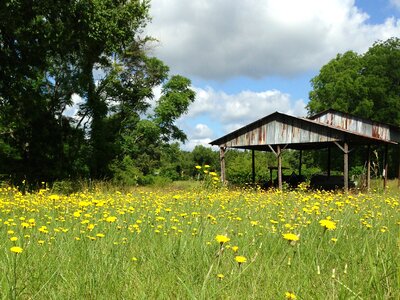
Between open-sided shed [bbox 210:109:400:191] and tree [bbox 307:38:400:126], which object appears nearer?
open-sided shed [bbox 210:109:400:191]

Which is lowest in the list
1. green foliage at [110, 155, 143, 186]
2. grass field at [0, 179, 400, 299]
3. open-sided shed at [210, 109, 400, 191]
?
grass field at [0, 179, 400, 299]

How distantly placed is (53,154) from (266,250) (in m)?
21.2

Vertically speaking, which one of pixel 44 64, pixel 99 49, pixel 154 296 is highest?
pixel 99 49

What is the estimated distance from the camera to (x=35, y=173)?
22109 millimetres

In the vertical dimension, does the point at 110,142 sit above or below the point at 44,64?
below

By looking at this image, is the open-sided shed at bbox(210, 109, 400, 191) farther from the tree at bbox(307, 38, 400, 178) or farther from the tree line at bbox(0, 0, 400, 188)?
the tree at bbox(307, 38, 400, 178)

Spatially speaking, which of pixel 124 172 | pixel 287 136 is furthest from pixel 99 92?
pixel 287 136

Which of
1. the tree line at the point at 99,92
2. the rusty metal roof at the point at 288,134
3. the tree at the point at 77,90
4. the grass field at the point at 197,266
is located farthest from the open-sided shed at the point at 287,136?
the grass field at the point at 197,266

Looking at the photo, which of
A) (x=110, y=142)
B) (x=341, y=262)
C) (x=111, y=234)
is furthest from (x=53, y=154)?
(x=341, y=262)

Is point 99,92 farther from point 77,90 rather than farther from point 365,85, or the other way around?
point 365,85

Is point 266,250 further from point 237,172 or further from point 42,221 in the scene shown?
point 237,172

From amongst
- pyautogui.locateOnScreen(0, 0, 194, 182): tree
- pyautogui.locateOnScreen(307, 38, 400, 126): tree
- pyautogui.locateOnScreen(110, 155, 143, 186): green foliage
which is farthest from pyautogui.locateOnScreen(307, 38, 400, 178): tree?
pyautogui.locateOnScreen(110, 155, 143, 186): green foliage

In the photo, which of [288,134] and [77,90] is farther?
[77,90]

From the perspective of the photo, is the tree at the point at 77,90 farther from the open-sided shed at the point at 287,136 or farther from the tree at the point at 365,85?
the tree at the point at 365,85
